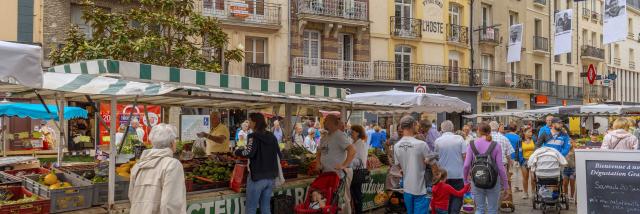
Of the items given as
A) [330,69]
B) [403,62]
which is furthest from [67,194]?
[403,62]

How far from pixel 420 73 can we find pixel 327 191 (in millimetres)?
22644

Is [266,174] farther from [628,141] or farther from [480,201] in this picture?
[628,141]

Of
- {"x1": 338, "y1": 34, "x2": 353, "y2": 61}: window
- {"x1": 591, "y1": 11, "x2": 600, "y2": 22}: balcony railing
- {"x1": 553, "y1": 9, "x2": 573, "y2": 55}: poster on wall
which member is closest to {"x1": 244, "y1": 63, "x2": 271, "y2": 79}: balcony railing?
{"x1": 338, "y1": 34, "x2": 353, "y2": 61}: window

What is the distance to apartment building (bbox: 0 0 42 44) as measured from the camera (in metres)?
→ 19.3

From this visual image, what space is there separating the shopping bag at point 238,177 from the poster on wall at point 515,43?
25.1m

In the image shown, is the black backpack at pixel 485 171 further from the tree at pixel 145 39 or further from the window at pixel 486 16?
the window at pixel 486 16

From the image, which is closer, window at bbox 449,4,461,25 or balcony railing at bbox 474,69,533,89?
window at bbox 449,4,461,25

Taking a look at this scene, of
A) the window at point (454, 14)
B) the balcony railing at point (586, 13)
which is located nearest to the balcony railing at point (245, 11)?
the window at point (454, 14)

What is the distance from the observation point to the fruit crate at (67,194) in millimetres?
5684

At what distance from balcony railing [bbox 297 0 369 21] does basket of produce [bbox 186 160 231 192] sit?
18424 millimetres

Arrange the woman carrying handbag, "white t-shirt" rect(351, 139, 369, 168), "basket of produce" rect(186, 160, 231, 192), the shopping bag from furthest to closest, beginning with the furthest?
"white t-shirt" rect(351, 139, 369, 168) < the woman carrying handbag < the shopping bag < "basket of produce" rect(186, 160, 231, 192)

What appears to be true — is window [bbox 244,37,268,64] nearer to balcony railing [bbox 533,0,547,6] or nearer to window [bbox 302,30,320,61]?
window [bbox 302,30,320,61]

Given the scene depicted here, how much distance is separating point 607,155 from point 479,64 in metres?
28.7

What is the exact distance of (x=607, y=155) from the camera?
5.85 meters
